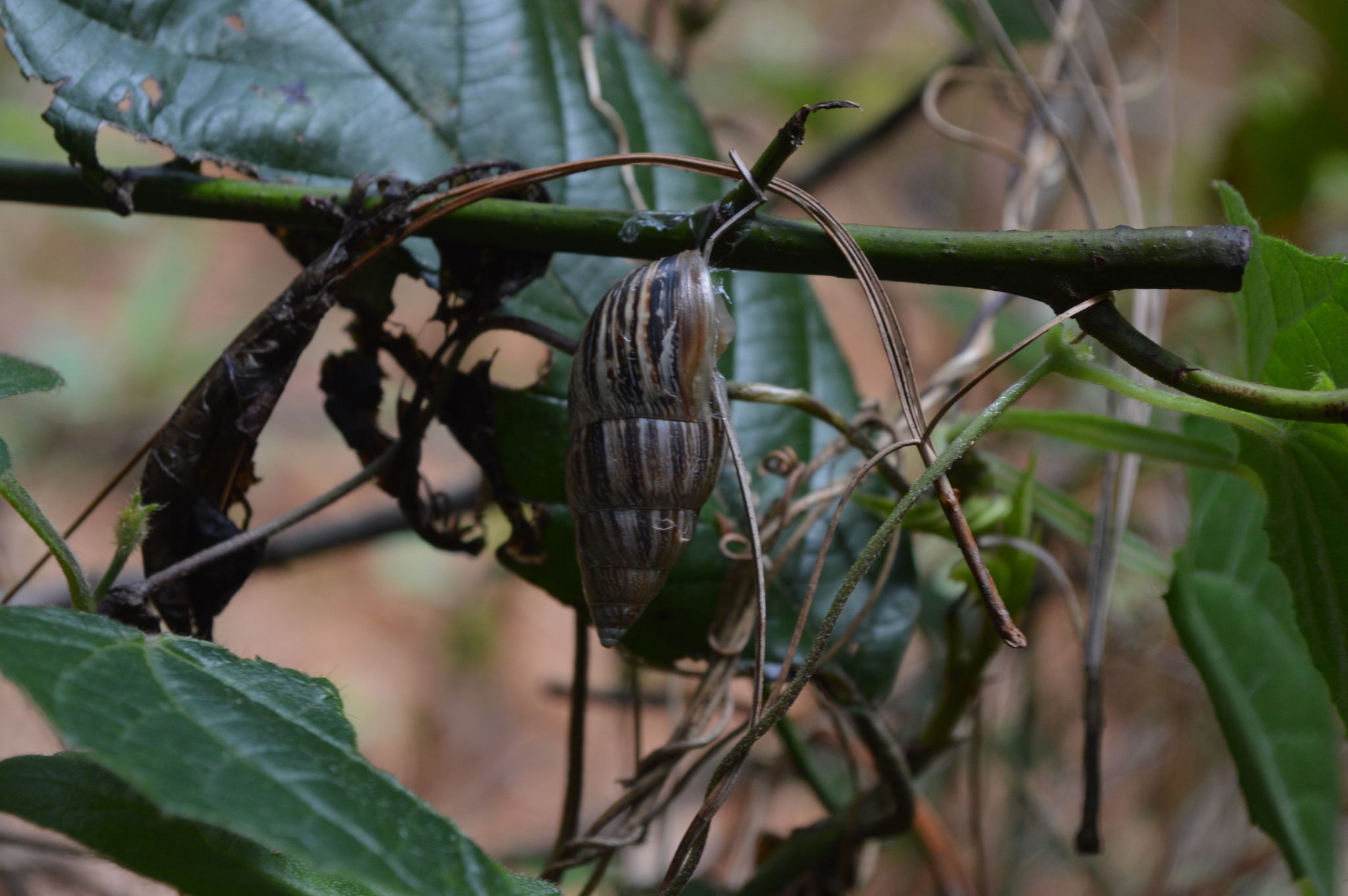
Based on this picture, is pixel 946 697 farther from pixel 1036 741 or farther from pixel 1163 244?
pixel 1036 741

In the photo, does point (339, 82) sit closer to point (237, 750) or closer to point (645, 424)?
point (645, 424)

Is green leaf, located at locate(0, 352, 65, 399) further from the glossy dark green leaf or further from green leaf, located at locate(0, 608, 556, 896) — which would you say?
the glossy dark green leaf

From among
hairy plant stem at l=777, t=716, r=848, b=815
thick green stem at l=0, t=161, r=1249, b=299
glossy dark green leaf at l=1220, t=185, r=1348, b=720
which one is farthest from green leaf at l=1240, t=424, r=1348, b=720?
hairy plant stem at l=777, t=716, r=848, b=815

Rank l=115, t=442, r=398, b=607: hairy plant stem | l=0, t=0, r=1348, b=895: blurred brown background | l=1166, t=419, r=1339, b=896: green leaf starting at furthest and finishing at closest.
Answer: l=0, t=0, r=1348, b=895: blurred brown background < l=1166, t=419, r=1339, b=896: green leaf < l=115, t=442, r=398, b=607: hairy plant stem

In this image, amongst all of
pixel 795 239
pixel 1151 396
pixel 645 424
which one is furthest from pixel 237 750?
pixel 1151 396

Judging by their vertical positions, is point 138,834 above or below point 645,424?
below

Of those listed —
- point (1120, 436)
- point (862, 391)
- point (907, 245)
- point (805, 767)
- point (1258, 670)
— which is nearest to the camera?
point (907, 245)

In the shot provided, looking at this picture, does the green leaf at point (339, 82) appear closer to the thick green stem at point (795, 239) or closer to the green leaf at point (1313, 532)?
the thick green stem at point (795, 239)
